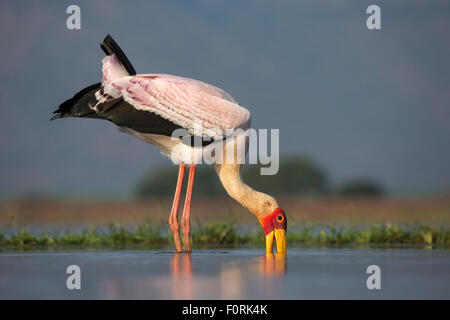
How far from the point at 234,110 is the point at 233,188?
4.00ft

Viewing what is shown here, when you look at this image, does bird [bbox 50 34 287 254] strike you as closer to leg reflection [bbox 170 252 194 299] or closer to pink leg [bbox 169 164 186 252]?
pink leg [bbox 169 164 186 252]

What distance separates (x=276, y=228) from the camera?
952 cm

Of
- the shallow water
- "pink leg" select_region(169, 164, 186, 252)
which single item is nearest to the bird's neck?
"pink leg" select_region(169, 164, 186, 252)

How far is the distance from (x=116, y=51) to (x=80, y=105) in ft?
3.64

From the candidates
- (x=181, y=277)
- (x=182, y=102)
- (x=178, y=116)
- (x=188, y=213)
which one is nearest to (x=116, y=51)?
(x=182, y=102)

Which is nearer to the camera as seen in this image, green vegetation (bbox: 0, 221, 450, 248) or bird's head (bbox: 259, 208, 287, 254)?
bird's head (bbox: 259, 208, 287, 254)

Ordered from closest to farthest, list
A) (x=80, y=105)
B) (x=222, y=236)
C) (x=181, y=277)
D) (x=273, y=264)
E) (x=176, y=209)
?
(x=181, y=277) → (x=273, y=264) → (x=80, y=105) → (x=176, y=209) → (x=222, y=236)

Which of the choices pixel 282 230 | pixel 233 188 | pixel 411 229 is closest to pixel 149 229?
pixel 233 188

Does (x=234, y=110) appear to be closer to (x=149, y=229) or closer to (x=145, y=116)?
(x=145, y=116)

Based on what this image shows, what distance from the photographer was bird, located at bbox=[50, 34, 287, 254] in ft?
30.3

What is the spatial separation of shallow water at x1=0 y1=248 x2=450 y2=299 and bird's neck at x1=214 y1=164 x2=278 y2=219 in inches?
36.3

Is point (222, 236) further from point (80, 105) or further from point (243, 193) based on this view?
point (80, 105)

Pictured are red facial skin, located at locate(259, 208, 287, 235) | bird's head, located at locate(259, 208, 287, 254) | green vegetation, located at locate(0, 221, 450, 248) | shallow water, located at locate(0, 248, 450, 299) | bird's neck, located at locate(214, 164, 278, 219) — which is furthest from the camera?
green vegetation, located at locate(0, 221, 450, 248)
